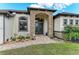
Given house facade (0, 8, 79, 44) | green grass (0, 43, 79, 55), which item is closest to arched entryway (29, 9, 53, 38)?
house facade (0, 8, 79, 44)

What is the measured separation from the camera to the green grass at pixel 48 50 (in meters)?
13.1

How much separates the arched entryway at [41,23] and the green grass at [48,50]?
1.14 feet

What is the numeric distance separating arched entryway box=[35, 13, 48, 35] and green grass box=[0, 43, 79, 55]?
13.6 inches

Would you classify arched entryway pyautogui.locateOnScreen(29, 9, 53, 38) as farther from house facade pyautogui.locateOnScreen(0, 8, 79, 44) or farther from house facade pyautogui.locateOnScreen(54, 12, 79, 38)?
house facade pyautogui.locateOnScreen(54, 12, 79, 38)

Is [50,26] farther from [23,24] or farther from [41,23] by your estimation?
[23,24]

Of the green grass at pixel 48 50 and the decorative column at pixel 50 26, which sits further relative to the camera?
the decorative column at pixel 50 26

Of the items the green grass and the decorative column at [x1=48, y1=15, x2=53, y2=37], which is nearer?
the green grass

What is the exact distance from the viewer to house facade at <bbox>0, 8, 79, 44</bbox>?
1314 cm

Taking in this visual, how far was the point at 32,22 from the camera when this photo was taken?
43.4 ft

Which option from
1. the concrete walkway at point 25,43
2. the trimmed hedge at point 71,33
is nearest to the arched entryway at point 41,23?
the concrete walkway at point 25,43

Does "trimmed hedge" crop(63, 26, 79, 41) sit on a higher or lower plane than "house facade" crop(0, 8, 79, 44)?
lower

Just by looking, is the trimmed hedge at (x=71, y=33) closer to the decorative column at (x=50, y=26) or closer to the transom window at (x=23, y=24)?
the decorative column at (x=50, y=26)
